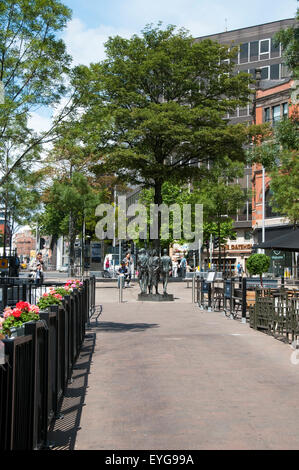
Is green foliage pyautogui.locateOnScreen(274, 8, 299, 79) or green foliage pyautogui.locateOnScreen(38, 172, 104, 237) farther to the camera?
green foliage pyautogui.locateOnScreen(38, 172, 104, 237)

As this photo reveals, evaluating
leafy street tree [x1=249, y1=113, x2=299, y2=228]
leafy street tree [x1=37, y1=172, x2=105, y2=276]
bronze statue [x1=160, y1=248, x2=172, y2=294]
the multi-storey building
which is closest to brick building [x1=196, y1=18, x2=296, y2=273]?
the multi-storey building

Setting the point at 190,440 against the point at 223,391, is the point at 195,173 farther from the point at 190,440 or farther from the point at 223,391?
the point at 190,440

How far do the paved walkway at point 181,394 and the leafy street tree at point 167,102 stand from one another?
64.9ft

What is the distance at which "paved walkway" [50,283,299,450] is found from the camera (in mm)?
5324

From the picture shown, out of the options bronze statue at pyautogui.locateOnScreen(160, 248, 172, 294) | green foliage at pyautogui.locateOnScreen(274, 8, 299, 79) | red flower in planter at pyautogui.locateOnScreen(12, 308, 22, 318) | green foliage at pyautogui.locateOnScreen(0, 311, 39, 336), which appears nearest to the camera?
green foliage at pyautogui.locateOnScreen(0, 311, 39, 336)

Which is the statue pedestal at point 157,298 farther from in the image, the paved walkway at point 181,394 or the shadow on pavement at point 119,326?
the paved walkway at point 181,394

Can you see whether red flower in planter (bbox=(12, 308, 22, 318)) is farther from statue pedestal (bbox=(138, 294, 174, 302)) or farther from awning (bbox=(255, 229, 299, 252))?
statue pedestal (bbox=(138, 294, 174, 302))

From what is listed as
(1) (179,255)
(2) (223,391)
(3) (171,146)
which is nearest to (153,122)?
(3) (171,146)

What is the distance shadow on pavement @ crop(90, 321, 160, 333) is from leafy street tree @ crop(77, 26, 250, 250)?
17209 mm

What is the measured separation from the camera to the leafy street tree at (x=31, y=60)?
1313 centimetres

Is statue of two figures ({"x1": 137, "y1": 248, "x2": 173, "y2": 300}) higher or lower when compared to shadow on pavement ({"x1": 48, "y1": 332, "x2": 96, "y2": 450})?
higher

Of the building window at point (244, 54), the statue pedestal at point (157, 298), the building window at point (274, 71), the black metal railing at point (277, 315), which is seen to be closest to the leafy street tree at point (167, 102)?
the statue pedestal at point (157, 298)

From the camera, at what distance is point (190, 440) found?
5.20 metres

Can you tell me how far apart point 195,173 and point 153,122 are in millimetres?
4978
